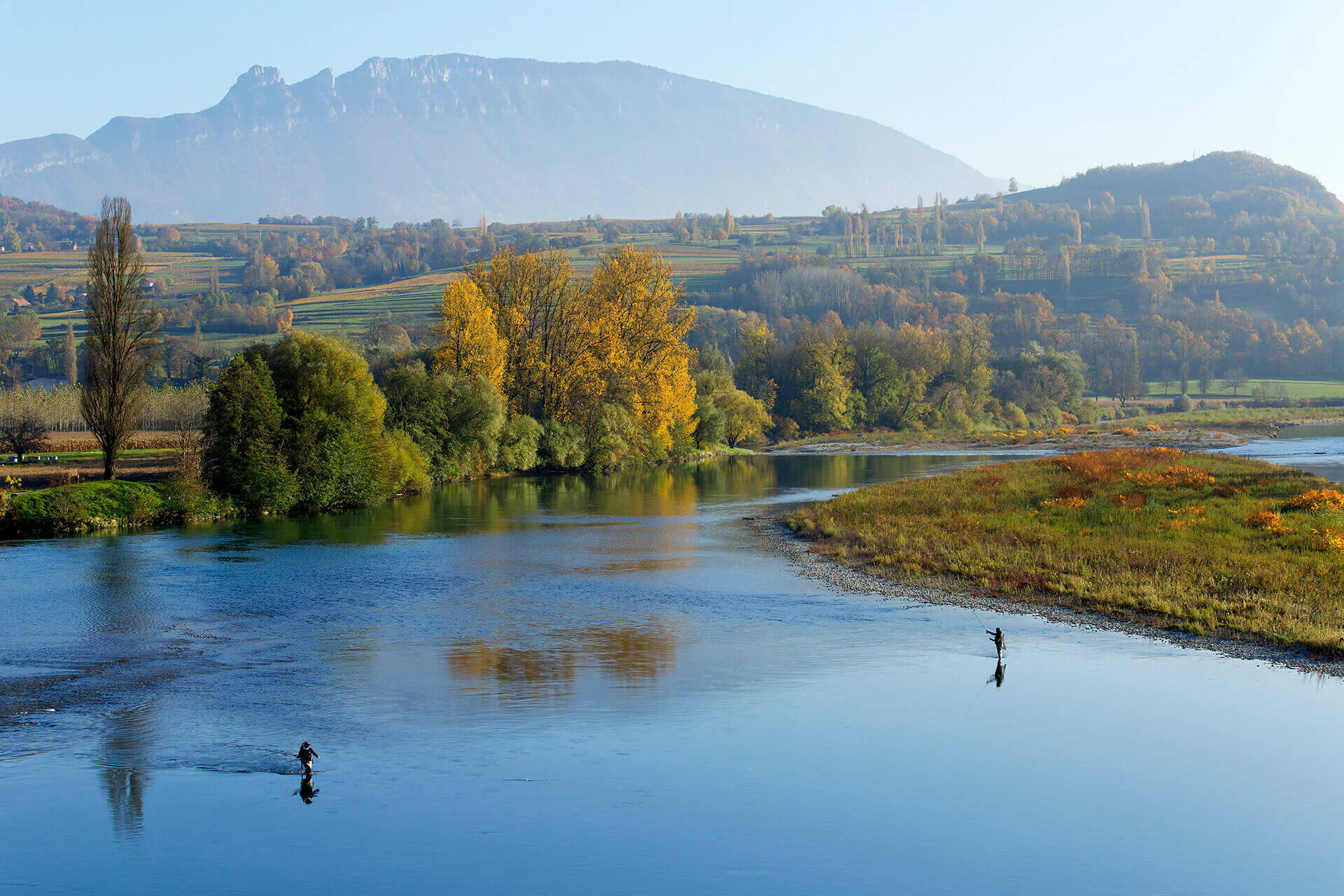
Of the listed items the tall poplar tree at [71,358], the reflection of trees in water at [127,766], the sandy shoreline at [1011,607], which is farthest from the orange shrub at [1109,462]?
the tall poplar tree at [71,358]

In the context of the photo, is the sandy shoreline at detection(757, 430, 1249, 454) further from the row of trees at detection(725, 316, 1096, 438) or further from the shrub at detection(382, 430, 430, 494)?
the shrub at detection(382, 430, 430, 494)

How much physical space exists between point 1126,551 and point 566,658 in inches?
696

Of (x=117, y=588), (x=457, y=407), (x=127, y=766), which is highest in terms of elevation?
(x=457, y=407)

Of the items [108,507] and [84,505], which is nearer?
[84,505]

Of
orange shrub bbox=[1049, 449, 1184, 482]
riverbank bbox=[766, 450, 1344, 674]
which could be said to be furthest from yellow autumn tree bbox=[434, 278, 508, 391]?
orange shrub bbox=[1049, 449, 1184, 482]

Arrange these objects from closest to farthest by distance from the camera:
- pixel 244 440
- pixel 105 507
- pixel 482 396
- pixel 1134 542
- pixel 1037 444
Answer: pixel 1134 542
pixel 105 507
pixel 244 440
pixel 482 396
pixel 1037 444

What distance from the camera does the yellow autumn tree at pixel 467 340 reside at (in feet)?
224

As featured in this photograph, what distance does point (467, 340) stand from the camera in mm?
68625

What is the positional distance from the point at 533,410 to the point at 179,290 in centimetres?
13580

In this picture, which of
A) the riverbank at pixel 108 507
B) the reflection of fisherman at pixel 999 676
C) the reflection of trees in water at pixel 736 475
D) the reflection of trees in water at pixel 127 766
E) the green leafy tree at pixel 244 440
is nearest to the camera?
the reflection of trees in water at pixel 127 766

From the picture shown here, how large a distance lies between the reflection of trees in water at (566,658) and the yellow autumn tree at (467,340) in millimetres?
46825

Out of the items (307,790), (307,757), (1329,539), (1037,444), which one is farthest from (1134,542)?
(1037,444)

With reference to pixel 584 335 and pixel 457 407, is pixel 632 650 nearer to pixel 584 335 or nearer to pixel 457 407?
pixel 457 407

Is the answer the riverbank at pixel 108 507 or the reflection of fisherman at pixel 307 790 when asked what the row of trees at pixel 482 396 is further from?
the reflection of fisherman at pixel 307 790
